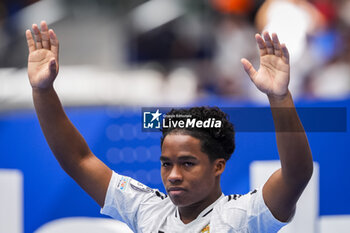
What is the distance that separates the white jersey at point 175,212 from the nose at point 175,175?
210 millimetres

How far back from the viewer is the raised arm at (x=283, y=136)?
7.01ft

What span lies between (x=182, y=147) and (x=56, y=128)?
0.64 metres

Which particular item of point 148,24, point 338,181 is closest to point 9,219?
point 338,181

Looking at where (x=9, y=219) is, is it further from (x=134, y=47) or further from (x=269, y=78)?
(x=134, y=47)

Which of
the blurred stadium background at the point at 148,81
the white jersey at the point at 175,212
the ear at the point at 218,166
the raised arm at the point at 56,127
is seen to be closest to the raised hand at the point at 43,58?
the raised arm at the point at 56,127

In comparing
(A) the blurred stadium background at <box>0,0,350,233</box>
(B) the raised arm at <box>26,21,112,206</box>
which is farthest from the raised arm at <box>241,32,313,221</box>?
(A) the blurred stadium background at <box>0,0,350,233</box>

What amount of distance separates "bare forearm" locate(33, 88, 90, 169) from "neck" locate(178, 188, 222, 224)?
22.7 inches

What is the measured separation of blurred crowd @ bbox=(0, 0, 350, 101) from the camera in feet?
18.6

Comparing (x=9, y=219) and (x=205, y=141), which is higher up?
(x=205, y=141)

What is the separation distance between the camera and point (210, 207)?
245 cm

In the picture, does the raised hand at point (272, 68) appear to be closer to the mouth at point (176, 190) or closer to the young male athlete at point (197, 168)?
the young male athlete at point (197, 168)

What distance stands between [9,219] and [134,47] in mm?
3433

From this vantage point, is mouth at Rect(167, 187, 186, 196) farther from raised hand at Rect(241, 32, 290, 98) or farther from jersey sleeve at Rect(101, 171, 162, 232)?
raised hand at Rect(241, 32, 290, 98)

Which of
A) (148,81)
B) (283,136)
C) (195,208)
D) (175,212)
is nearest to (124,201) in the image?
(175,212)
